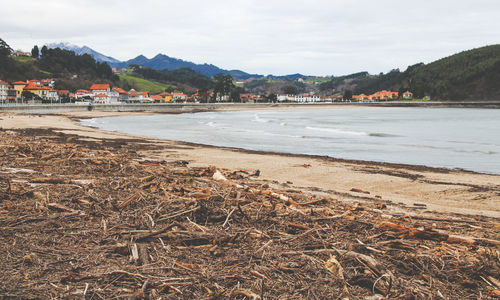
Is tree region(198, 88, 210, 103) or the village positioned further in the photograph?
tree region(198, 88, 210, 103)

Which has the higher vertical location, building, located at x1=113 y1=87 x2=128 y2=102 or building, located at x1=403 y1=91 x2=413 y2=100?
building, located at x1=403 y1=91 x2=413 y2=100

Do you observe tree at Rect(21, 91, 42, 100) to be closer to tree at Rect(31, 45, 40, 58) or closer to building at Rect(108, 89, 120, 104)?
building at Rect(108, 89, 120, 104)

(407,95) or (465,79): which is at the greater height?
(465,79)

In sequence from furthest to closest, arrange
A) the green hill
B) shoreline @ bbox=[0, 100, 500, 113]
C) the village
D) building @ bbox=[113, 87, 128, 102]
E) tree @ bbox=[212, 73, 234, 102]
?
the green hill → tree @ bbox=[212, 73, 234, 102] → building @ bbox=[113, 87, 128, 102] → the village → shoreline @ bbox=[0, 100, 500, 113]

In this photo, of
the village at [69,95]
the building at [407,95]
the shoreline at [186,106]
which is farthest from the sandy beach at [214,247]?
the building at [407,95]

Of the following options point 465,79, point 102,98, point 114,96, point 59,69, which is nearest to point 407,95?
point 465,79

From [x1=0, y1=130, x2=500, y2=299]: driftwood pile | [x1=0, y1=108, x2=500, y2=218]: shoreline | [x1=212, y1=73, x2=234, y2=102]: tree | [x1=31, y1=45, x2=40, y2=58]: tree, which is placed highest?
[x1=31, y1=45, x2=40, y2=58]: tree

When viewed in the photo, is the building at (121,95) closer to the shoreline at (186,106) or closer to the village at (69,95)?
the village at (69,95)

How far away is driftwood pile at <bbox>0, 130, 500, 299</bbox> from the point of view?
3.22 meters

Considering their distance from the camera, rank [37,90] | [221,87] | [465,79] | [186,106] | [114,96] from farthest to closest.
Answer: [465,79] → [221,87] → [114,96] → [37,90] → [186,106]

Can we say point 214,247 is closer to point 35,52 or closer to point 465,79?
point 465,79

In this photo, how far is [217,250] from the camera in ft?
12.9

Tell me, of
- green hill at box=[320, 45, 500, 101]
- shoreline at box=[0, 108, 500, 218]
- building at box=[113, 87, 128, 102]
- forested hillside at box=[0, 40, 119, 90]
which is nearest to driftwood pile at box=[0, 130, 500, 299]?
shoreline at box=[0, 108, 500, 218]

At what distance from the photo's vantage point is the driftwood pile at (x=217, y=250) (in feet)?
10.6
